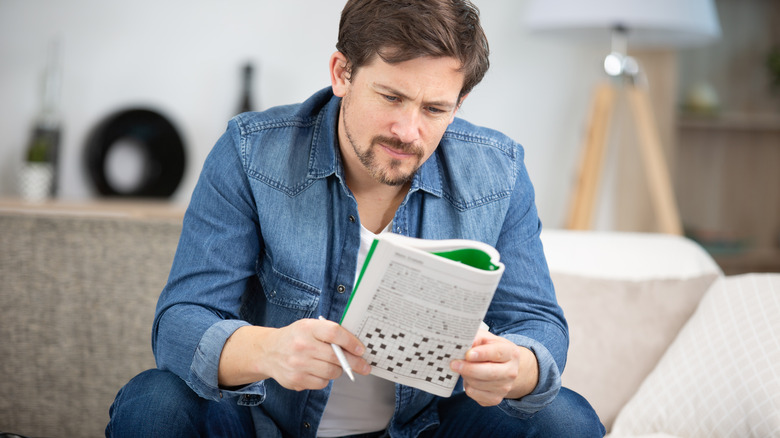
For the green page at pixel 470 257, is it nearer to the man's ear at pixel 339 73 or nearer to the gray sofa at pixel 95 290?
the man's ear at pixel 339 73

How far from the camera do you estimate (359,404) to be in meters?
1.28

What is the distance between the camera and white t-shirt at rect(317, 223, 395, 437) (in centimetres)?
127

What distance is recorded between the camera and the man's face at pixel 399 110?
112 centimetres

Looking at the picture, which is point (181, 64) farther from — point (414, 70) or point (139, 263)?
point (414, 70)

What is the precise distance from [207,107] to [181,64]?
178 millimetres

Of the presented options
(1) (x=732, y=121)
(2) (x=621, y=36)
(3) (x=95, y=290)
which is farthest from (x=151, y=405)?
(1) (x=732, y=121)

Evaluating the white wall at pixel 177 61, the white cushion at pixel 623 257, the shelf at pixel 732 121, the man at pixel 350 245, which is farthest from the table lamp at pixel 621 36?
the man at pixel 350 245

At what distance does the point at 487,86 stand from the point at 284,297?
2.07 meters

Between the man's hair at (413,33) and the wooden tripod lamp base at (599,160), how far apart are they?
5.64ft

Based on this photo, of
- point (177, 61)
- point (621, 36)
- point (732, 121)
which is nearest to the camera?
point (621, 36)

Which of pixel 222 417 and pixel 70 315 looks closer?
pixel 222 417

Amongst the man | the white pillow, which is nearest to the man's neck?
the man

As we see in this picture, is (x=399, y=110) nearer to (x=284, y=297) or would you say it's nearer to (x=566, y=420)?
(x=284, y=297)

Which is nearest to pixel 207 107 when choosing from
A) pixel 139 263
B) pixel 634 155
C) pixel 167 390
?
pixel 139 263
